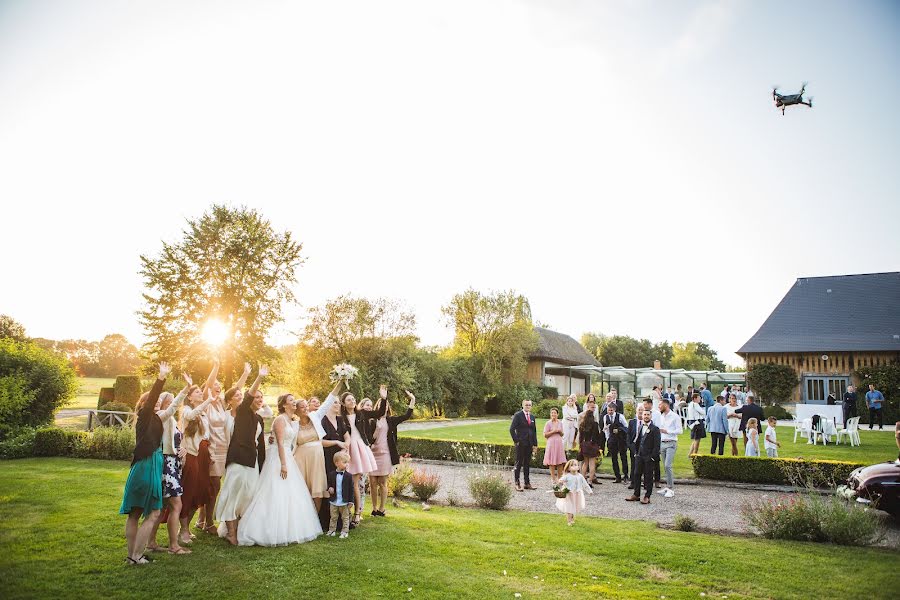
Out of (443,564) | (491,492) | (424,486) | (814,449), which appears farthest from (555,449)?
(814,449)

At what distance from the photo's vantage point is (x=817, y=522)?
7.34 meters

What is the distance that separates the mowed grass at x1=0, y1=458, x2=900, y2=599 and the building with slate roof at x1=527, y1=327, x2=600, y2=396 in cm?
3512

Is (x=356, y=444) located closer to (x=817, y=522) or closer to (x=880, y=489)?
(x=817, y=522)

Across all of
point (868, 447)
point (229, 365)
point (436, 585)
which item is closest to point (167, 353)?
point (229, 365)

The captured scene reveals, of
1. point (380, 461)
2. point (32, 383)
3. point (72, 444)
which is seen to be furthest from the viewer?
point (32, 383)

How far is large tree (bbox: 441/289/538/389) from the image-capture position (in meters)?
39.1

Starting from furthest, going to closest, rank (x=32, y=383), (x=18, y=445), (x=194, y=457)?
(x=32, y=383) < (x=18, y=445) < (x=194, y=457)

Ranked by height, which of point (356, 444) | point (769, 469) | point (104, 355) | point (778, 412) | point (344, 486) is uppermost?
point (104, 355)

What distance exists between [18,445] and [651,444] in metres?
16.8

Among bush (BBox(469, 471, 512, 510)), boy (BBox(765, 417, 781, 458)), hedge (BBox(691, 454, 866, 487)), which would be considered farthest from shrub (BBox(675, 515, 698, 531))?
boy (BBox(765, 417, 781, 458))

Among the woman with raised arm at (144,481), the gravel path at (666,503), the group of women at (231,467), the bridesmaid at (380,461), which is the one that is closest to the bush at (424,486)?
the gravel path at (666,503)

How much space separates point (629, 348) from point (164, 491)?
75.1 meters

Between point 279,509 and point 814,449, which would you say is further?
point 814,449

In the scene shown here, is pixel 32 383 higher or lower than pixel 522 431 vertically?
higher
